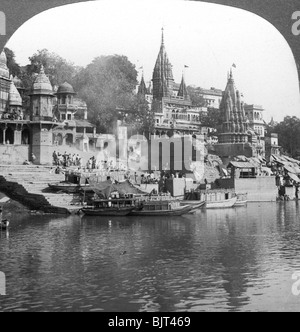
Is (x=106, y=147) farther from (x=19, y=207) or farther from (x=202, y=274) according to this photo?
(x=202, y=274)

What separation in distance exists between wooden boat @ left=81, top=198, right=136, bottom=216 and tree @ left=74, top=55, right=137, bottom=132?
8.75 feet

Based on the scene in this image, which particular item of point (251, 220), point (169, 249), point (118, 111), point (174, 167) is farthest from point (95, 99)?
point (169, 249)

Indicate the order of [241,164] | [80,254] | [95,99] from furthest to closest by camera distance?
[241,164] < [95,99] < [80,254]

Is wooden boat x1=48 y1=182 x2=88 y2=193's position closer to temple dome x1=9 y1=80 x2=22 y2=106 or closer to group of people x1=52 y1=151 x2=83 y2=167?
group of people x1=52 y1=151 x2=83 y2=167

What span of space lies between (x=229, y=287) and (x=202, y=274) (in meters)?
0.54

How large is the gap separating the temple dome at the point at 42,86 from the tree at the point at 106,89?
28.4 inches

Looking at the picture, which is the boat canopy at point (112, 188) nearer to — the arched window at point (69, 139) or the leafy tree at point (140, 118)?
the leafy tree at point (140, 118)

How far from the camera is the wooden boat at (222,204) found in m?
13.5

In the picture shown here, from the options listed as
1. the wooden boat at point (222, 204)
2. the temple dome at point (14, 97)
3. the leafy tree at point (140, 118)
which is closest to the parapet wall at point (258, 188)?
the wooden boat at point (222, 204)

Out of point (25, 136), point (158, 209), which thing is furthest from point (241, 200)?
point (25, 136)

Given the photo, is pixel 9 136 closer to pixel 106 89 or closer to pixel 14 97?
pixel 14 97

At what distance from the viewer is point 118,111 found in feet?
45.3

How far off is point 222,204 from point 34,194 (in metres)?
4.75

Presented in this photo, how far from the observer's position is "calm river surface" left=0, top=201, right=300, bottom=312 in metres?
4.27
